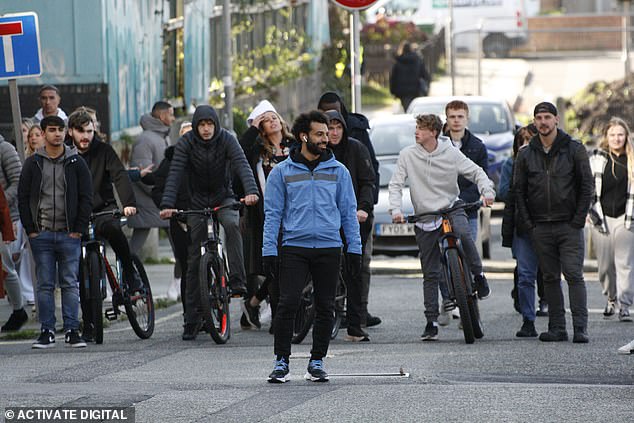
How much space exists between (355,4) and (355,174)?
4.64 m

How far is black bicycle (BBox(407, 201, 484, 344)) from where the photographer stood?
1258 cm

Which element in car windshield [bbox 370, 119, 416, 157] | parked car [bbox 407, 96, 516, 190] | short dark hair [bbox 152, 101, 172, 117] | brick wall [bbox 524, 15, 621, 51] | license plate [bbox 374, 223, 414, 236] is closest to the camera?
short dark hair [bbox 152, 101, 172, 117]

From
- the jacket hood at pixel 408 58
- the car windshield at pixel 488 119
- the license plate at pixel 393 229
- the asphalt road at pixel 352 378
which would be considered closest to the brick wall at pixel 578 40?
the jacket hood at pixel 408 58

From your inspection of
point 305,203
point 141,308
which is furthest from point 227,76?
point 305,203

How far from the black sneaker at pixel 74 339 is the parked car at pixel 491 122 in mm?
10300

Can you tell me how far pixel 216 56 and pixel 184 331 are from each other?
15730 mm

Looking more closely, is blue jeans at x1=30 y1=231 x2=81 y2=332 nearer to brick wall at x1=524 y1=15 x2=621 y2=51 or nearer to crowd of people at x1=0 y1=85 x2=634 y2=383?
crowd of people at x1=0 y1=85 x2=634 y2=383

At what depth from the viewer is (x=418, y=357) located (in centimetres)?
1173

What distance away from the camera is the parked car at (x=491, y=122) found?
2266 cm

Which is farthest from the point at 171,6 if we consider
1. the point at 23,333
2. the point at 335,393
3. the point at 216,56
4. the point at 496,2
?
the point at 496,2

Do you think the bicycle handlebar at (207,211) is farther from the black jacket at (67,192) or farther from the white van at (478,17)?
the white van at (478,17)

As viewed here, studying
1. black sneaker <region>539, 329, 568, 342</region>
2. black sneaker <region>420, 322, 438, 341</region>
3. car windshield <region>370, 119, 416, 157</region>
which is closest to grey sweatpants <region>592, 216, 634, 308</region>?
black sneaker <region>539, 329, 568, 342</region>

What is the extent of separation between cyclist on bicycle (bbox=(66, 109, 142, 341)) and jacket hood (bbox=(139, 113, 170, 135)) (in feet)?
11.0

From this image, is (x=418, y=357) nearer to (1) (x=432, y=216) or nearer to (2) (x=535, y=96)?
(1) (x=432, y=216)
